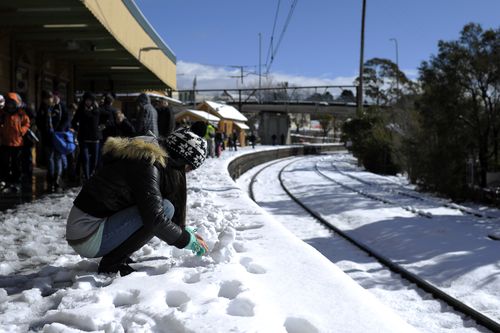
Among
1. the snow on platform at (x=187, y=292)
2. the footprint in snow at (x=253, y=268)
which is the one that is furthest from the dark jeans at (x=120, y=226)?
the footprint in snow at (x=253, y=268)

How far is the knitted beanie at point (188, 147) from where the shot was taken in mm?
3699

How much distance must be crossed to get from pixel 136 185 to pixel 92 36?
362 inches

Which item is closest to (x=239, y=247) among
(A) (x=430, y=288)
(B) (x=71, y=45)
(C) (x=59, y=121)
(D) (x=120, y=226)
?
(D) (x=120, y=226)

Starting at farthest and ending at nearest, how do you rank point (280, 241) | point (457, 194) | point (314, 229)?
point (457, 194) → point (314, 229) → point (280, 241)

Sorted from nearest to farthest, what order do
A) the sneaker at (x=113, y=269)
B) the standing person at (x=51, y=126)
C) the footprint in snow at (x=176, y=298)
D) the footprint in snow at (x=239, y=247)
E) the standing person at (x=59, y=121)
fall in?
1. the footprint in snow at (x=176, y=298)
2. the sneaker at (x=113, y=269)
3. the footprint in snow at (x=239, y=247)
4. the standing person at (x=51, y=126)
5. the standing person at (x=59, y=121)

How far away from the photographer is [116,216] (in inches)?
147

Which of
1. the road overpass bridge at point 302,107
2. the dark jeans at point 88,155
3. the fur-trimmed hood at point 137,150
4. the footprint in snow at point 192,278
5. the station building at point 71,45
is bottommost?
the footprint in snow at point 192,278

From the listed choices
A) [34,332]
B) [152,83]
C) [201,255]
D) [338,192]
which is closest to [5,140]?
[201,255]

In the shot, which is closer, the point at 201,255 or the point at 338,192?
the point at 201,255

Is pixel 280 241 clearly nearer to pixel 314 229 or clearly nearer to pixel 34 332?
pixel 34 332

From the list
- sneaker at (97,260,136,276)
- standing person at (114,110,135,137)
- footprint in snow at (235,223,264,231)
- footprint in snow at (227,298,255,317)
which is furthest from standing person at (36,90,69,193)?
footprint in snow at (227,298,255,317)

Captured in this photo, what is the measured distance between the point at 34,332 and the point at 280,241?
9.97ft

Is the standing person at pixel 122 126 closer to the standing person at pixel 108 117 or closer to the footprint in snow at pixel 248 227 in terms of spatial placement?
the standing person at pixel 108 117

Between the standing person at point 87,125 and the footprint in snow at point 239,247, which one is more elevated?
the standing person at point 87,125
